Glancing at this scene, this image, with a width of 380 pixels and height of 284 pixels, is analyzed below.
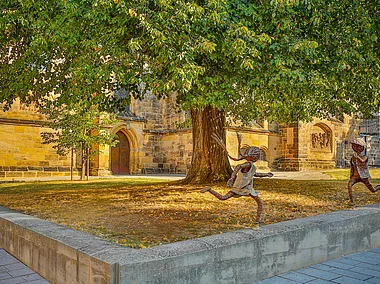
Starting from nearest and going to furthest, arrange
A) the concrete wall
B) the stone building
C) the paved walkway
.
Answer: the concrete wall < the paved walkway < the stone building

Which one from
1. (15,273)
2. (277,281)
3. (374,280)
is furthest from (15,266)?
(374,280)

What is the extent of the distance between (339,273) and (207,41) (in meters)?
3.94

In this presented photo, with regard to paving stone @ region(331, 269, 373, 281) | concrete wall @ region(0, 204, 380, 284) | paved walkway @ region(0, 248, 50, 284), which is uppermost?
concrete wall @ region(0, 204, 380, 284)

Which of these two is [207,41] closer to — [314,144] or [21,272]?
[21,272]

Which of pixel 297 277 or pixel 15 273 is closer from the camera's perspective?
pixel 297 277

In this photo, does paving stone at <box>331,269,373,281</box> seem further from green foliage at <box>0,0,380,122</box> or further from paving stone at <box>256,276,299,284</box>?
green foliage at <box>0,0,380,122</box>

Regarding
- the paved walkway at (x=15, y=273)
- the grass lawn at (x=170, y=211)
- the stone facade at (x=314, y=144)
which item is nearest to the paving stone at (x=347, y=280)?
the grass lawn at (x=170, y=211)

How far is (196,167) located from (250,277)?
7.51 metres

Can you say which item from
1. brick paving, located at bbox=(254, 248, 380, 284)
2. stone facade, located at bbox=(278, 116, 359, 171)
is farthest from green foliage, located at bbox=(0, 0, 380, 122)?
stone facade, located at bbox=(278, 116, 359, 171)

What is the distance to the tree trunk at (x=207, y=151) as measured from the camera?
11.2 meters

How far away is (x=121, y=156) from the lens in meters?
26.1

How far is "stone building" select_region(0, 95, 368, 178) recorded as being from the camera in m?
20.0

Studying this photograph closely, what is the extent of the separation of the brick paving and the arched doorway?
21970 millimetres

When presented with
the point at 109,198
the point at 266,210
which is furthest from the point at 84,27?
the point at 266,210
